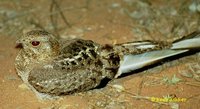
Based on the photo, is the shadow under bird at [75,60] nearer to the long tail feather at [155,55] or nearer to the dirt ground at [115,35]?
the long tail feather at [155,55]

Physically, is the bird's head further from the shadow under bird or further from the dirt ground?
the dirt ground

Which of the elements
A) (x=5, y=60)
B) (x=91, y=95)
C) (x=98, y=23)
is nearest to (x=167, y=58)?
(x=91, y=95)

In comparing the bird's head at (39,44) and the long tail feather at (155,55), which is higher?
the bird's head at (39,44)

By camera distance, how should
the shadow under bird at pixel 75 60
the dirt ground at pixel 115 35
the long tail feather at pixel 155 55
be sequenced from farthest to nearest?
the long tail feather at pixel 155 55
the dirt ground at pixel 115 35
the shadow under bird at pixel 75 60

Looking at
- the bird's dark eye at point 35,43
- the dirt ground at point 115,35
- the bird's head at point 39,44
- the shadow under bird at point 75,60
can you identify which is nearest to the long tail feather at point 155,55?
the shadow under bird at point 75,60

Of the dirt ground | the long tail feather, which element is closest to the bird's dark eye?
the dirt ground

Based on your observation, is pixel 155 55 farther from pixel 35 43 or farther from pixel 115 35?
pixel 35 43

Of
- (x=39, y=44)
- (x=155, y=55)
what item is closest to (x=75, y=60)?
(x=39, y=44)
